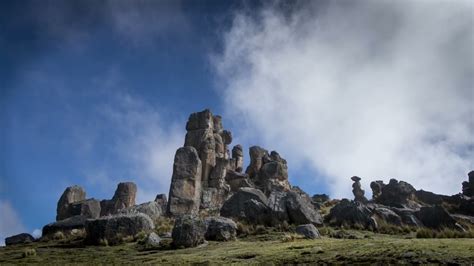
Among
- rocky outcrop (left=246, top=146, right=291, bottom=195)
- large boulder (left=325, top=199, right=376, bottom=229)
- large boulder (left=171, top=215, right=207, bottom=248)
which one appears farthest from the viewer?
rocky outcrop (left=246, top=146, right=291, bottom=195)

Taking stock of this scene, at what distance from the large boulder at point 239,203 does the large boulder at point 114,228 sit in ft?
24.9

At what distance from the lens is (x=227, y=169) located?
240ft

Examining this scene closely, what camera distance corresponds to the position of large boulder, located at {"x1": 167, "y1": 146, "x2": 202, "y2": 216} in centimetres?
4462

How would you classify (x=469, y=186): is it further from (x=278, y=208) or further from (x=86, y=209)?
(x=86, y=209)

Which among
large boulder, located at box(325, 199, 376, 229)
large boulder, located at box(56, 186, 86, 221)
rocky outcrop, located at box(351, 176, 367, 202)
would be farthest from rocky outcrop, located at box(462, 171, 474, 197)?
large boulder, located at box(56, 186, 86, 221)

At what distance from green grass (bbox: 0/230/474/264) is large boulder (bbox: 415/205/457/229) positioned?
11.1m

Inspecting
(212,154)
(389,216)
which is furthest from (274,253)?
(212,154)

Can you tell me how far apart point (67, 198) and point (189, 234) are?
1825 inches

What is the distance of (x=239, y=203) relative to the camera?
101ft

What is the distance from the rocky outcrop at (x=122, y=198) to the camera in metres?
60.5

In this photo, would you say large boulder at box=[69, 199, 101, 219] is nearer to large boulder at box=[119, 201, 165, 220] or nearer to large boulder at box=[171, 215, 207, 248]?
large boulder at box=[119, 201, 165, 220]

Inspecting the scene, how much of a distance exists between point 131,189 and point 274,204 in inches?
1563

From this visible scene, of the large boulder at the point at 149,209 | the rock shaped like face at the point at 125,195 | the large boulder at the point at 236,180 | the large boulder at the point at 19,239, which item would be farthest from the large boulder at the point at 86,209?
the large boulder at the point at 236,180

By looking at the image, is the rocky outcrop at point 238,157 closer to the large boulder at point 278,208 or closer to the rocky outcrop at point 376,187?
the rocky outcrop at point 376,187
